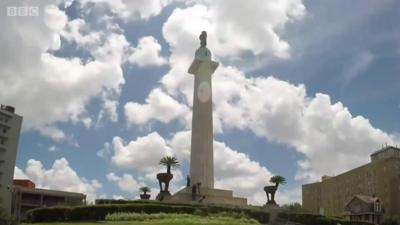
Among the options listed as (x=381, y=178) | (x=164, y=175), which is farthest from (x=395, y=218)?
(x=164, y=175)

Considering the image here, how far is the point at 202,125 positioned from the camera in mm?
71125

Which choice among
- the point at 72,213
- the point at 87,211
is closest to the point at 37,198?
the point at 72,213

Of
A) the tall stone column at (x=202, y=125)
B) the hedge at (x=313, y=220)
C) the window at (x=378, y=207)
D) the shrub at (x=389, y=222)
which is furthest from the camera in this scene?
the window at (x=378, y=207)

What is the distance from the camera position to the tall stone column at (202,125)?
230ft

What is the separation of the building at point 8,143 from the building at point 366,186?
56026 millimetres

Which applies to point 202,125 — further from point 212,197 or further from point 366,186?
point 366,186

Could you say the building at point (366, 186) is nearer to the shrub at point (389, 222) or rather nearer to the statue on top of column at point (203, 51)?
the shrub at point (389, 222)

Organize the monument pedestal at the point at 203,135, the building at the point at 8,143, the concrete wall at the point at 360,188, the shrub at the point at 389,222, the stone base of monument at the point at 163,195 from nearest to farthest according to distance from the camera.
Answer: the stone base of monument at the point at 163,195 → the monument pedestal at the point at 203,135 → the shrub at the point at 389,222 → the building at the point at 8,143 → the concrete wall at the point at 360,188

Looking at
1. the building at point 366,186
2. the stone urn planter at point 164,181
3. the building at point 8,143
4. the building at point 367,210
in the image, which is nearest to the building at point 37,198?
the building at point 8,143

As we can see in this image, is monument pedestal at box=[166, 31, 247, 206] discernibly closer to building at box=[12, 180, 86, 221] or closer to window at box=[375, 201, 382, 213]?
building at box=[12, 180, 86, 221]

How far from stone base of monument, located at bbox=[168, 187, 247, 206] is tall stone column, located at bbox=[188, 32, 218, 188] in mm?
2275

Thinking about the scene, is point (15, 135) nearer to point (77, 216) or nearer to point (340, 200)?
point (77, 216)

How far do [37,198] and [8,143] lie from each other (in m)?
11.7

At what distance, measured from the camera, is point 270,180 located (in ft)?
225
